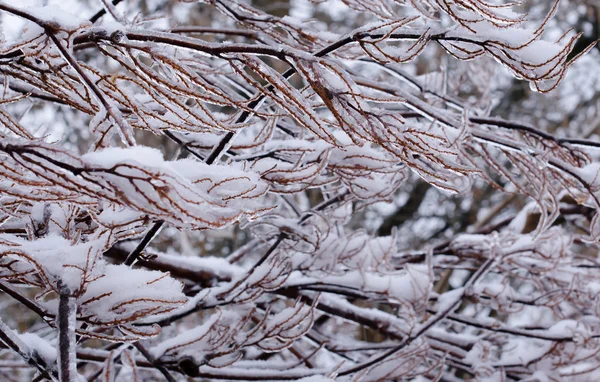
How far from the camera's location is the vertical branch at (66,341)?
2.50ft

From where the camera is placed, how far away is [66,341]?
0.77 metres

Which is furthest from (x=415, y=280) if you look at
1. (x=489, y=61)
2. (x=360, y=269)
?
(x=489, y=61)

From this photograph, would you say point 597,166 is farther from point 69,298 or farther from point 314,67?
point 69,298

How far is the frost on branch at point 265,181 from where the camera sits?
79 cm

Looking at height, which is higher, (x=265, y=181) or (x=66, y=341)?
(x=265, y=181)

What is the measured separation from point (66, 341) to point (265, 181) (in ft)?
1.56

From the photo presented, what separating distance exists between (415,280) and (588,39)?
5771 millimetres

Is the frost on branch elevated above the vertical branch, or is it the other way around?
the frost on branch

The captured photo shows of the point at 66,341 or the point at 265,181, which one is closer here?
the point at 66,341

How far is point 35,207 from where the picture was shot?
1068 millimetres

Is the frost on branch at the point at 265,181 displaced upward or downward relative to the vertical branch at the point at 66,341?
upward

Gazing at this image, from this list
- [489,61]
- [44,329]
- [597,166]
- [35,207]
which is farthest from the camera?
[489,61]

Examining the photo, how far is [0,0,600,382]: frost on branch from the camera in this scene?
788 millimetres

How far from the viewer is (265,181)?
1.11 m
